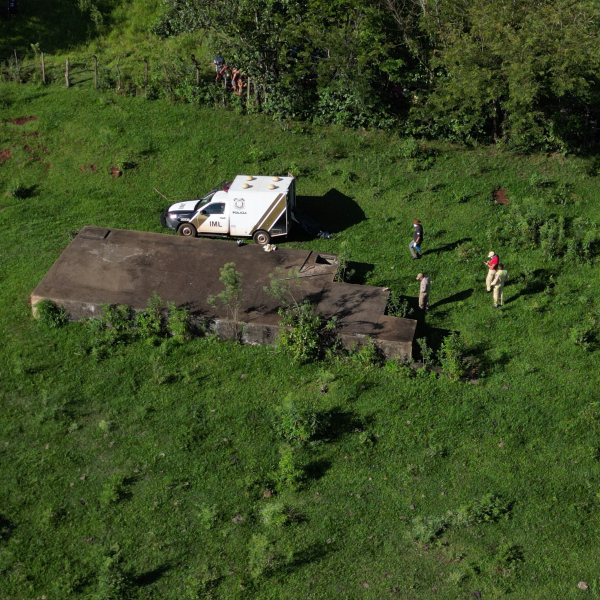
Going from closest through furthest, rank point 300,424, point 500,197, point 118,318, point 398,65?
1. point 300,424
2. point 118,318
3. point 500,197
4. point 398,65

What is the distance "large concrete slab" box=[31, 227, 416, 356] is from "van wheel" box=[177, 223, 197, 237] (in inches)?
44.2

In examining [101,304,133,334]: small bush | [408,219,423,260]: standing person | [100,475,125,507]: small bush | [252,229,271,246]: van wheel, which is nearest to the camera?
[100,475,125,507]: small bush

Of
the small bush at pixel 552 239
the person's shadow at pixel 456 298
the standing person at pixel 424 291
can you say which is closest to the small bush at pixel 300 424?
the standing person at pixel 424 291

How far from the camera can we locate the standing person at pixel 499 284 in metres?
20.1

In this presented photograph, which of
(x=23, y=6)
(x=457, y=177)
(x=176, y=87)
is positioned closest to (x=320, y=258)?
(x=457, y=177)

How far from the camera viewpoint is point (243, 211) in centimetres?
2291

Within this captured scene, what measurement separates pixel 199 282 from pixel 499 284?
332 inches

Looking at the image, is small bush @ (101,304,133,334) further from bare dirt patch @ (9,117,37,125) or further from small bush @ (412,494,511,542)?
bare dirt patch @ (9,117,37,125)

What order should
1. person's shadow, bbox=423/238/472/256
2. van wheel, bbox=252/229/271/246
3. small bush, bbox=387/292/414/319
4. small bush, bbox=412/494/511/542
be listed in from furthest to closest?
van wheel, bbox=252/229/271/246, person's shadow, bbox=423/238/472/256, small bush, bbox=387/292/414/319, small bush, bbox=412/494/511/542

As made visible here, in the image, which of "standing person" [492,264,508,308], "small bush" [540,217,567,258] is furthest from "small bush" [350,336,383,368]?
"small bush" [540,217,567,258]

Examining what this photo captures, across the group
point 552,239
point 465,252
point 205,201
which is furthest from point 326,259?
point 552,239

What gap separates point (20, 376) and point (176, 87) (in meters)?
15.1

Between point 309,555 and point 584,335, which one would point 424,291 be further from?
point 309,555

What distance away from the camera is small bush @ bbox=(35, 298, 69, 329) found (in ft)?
65.8
